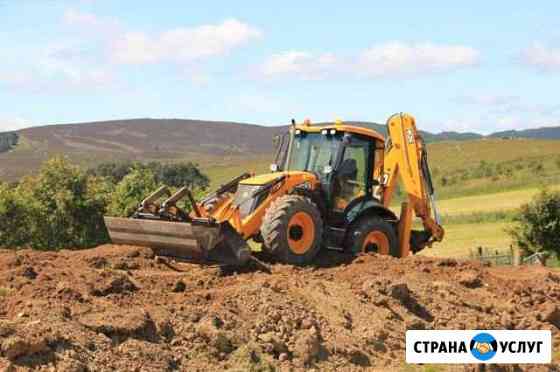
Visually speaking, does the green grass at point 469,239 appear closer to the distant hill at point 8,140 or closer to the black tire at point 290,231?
the black tire at point 290,231

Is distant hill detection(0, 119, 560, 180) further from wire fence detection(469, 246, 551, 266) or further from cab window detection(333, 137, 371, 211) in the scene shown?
cab window detection(333, 137, 371, 211)

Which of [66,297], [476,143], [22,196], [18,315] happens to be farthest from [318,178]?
[476,143]

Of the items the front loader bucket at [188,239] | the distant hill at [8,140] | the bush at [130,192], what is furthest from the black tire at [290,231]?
the distant hill at [8,140]

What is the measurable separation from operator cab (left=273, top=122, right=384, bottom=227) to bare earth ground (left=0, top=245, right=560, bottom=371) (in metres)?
1.16

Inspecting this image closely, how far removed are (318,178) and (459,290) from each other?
314 cm

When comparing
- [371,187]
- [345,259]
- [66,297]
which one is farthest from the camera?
[371,187]

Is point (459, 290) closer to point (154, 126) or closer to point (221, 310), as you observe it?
point (221, 310)

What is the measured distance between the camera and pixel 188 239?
475 inches

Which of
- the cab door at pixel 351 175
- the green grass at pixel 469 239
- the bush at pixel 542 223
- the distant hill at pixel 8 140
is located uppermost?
the distant hill at pixel 8 140

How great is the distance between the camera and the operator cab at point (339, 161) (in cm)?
1430

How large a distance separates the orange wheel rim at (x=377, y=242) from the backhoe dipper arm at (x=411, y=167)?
1550 millimetres

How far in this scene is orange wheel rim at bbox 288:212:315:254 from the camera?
512 inches

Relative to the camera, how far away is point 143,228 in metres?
12.7

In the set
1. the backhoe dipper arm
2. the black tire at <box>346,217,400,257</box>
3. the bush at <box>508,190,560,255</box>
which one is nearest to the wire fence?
the bush at <box>508,190,560,255</box>
